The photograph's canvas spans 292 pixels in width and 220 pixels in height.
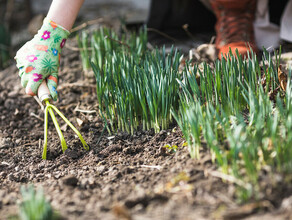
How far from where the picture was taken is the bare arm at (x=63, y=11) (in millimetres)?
1882

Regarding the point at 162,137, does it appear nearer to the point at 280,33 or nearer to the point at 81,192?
the point at 81,192

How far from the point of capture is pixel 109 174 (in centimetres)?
152

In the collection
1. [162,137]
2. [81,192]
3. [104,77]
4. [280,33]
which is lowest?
[81,192]

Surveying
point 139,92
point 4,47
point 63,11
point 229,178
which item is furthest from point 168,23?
point 229,178

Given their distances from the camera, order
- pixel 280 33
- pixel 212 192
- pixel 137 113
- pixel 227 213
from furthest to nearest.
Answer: pixel 280 33 < pixel 137 113 < pixel 212 192 < pixel 227 213

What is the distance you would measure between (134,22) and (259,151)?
2525mm

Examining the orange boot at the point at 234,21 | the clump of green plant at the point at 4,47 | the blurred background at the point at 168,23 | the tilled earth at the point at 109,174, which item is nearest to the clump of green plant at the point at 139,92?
the tilled earth at the point at 109,174

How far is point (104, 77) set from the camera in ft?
6.47

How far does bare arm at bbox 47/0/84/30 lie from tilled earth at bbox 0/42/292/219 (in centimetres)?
54

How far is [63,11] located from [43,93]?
44 centimetres

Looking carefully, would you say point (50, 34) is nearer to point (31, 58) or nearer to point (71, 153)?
Result: point (31, 58)

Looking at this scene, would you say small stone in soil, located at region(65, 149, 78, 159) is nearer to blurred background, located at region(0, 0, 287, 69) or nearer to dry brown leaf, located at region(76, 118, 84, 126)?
dry brown leaf, located at region(76, 118, 84, 126)

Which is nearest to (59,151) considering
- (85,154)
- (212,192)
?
(85,154)

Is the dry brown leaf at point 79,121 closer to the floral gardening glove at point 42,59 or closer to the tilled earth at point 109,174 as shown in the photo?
the tilled earth at point 109,174
